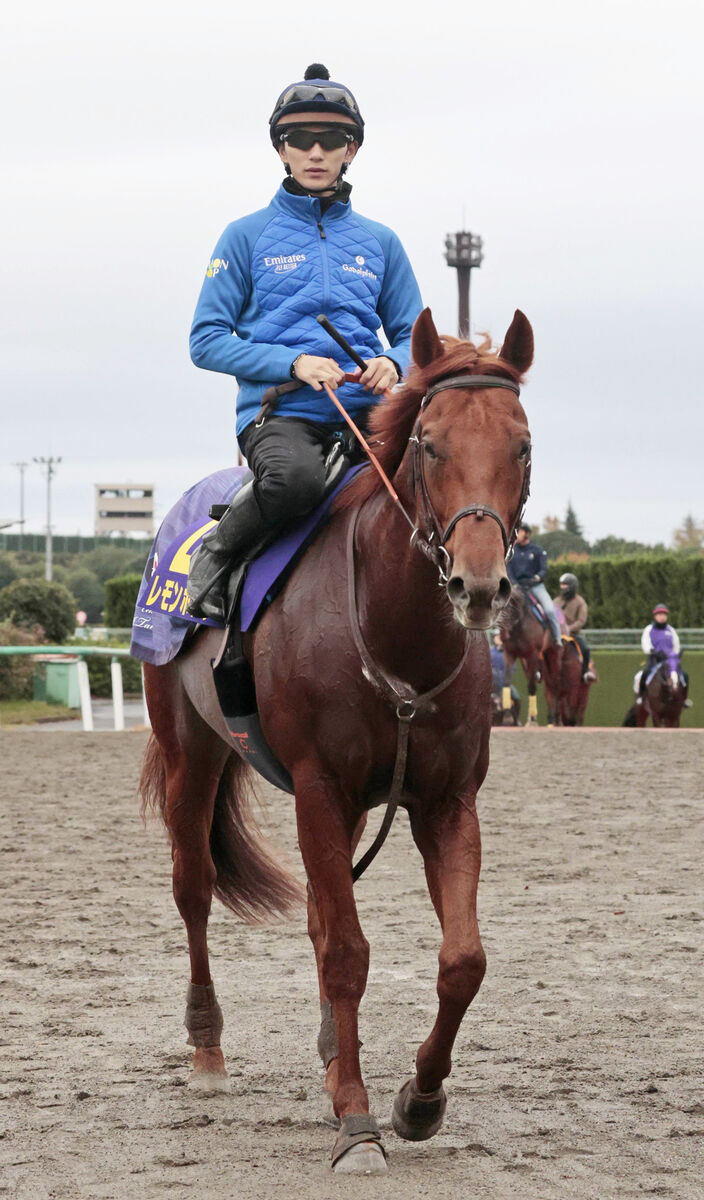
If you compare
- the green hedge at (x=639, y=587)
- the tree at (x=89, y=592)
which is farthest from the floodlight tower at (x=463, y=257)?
the tree at (x=89, y=592)

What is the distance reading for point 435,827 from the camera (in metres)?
3.94

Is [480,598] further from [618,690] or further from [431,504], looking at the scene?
[618,690]

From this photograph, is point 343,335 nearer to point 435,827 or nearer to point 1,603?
point 435,827

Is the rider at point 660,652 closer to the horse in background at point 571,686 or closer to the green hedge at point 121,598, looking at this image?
the horse in background at point 571,686

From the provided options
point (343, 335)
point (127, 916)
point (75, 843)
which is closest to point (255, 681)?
point (343, 335)

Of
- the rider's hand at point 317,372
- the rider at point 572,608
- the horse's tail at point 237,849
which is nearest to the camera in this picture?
the rider's hand at point 317,372

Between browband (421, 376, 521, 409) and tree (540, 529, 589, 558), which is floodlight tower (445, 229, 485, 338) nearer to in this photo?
browband (421, 376, 521, 409)

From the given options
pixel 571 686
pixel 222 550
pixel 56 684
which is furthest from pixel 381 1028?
pixel 56 684

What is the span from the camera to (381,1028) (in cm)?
511

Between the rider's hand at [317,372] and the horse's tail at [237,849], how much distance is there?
1.70 m

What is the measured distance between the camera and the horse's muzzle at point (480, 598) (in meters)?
3.22

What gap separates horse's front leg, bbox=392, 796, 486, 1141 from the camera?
12.1ft

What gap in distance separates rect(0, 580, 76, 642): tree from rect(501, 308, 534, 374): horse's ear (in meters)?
30.0

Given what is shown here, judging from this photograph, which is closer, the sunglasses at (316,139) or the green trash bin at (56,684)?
the sunglasses at (316,139)
